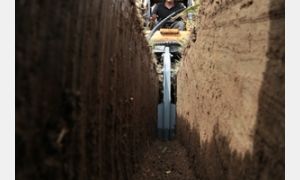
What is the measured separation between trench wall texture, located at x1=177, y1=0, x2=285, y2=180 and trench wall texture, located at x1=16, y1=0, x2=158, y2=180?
0.62m

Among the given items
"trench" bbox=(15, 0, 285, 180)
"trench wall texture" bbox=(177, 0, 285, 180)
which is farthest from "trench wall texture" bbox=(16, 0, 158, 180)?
"trench wall texture" bbox=(177, 0, 285, 180)

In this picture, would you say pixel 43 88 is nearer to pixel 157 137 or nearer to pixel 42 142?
pixel 42 142

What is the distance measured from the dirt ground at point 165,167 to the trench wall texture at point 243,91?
537 mm

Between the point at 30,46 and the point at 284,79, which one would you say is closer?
the point at 30,46

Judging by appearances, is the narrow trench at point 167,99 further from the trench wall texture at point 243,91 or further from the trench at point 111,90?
the trench at point 111,90

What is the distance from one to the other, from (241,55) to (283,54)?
578 millimetres

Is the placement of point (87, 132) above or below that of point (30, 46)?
below

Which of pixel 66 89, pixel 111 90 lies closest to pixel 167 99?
pixel 111 90

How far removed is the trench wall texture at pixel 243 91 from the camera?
4.56ft

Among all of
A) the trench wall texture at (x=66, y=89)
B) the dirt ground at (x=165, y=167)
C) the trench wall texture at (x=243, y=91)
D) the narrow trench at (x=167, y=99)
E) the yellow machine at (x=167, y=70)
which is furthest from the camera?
the yellow machine at (x=167, y=70)

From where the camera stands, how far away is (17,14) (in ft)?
3.08

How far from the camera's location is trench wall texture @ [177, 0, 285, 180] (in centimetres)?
139

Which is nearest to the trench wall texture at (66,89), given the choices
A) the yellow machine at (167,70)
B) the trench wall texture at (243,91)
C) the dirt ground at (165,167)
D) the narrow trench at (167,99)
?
the trench wall texture at (243,91)

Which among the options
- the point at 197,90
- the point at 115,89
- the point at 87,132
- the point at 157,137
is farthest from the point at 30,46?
the point at 157,137
